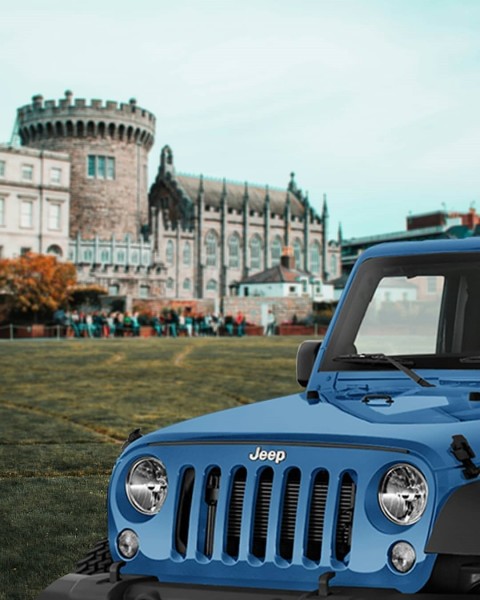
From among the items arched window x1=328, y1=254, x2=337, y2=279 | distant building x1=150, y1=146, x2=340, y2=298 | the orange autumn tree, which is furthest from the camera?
arched window x1=328, y1=254, x2=337, y2=279

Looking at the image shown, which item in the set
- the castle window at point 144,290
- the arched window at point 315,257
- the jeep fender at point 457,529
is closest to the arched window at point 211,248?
the arched window at point 315,257

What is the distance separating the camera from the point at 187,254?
103m

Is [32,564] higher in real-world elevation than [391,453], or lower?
lower

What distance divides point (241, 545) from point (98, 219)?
89852 millimetres

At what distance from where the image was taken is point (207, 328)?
53531 mm

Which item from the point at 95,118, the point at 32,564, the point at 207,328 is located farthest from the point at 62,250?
the point at 32,564

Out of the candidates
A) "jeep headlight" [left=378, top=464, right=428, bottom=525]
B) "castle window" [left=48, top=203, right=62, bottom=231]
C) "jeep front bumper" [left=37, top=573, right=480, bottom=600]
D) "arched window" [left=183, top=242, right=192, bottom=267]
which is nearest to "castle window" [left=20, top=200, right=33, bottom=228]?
"castle window" [left=48, top=203, right=62, bottom=231]

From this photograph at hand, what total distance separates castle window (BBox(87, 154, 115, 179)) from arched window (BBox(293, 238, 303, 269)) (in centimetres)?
3278

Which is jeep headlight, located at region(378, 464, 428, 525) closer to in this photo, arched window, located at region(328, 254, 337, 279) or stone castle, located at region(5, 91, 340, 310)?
stone castle, located at region(5, 91, 340, 310)

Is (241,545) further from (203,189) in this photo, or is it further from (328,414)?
(203,189)

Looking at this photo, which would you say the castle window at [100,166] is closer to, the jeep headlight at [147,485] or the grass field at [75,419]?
the grass field at [75,419]

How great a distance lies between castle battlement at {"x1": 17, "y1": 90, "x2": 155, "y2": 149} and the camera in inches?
3590

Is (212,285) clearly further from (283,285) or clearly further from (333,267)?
(333,267)

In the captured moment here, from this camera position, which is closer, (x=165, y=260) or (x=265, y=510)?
(x=265, y=510)
